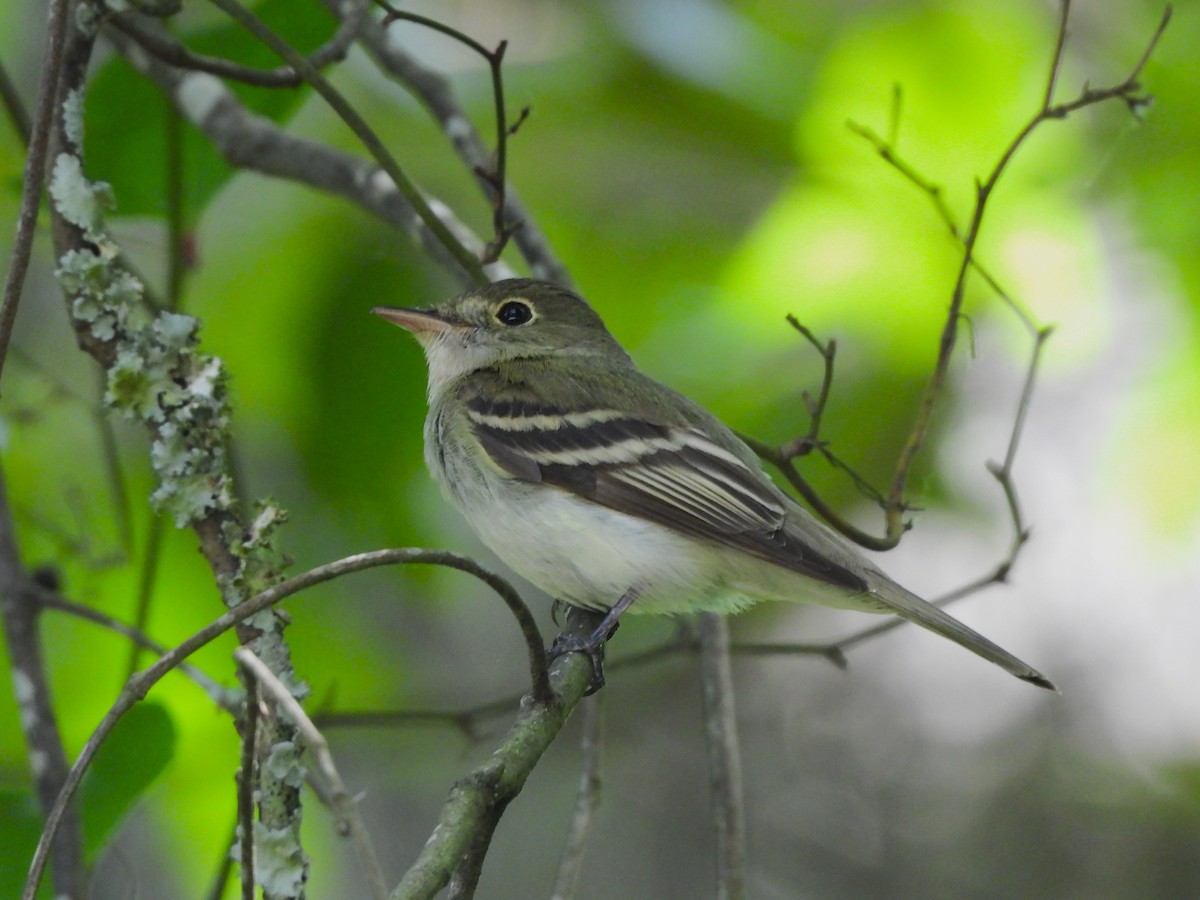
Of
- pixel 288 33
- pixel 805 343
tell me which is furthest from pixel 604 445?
pixel 288 33

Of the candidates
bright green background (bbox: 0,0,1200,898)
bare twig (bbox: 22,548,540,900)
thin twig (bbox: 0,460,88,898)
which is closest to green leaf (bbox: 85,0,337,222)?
bright green background (bbox: 0,0,1200,898)

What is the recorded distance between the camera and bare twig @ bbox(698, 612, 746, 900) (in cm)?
318

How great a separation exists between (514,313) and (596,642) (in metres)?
1.37

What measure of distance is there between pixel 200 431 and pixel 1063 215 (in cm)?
254

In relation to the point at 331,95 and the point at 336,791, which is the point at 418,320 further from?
the point at 336,791

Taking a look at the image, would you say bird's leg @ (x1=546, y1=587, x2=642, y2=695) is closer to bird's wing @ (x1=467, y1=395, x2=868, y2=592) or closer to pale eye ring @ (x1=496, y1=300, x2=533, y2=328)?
bird's wing @ (x1=467, y1=395, x2=868, y2=592)

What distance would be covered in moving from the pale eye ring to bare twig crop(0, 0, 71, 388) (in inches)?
68.4

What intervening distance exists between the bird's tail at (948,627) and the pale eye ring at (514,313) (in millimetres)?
1451

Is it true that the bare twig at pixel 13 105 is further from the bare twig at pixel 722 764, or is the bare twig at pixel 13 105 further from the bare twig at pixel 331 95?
the bare twig at pixel 722 764

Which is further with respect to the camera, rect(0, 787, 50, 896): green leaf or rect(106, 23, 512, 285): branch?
rect(106, 23, 512, 285): branch

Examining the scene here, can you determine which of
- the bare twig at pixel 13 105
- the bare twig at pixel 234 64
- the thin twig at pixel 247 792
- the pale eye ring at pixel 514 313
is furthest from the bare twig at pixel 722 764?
the bare twig at pixel 13 105

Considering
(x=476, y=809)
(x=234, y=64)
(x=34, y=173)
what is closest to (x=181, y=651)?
(x=476, y=809)

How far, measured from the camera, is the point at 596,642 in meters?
3.09

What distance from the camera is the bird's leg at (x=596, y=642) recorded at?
300 cm
